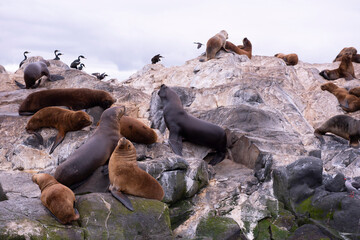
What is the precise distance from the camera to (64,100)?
30.9ft

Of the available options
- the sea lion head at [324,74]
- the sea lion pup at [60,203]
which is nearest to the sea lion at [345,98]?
the sea lion head at [324,74]

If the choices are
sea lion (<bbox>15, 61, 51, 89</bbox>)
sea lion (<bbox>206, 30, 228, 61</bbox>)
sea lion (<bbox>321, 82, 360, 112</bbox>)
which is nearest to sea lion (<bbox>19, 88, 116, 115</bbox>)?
sea lion (<bbox>15, 61, 51, 89</bbox>)

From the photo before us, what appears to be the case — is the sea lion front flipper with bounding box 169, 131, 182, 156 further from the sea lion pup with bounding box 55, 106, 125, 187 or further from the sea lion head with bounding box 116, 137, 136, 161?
the sea lion head with bounding box 116, 137, 136, 161

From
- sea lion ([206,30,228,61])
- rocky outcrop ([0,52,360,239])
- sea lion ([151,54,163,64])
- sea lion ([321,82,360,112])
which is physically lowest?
sea lion ([151,54,163,64])

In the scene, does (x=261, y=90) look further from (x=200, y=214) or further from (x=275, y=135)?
(x=200, y=214)

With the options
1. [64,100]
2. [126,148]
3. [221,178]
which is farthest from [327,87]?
[126,148]

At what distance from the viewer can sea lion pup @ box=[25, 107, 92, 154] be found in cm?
784

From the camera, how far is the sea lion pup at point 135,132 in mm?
7527

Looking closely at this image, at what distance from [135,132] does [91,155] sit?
1.26 metres

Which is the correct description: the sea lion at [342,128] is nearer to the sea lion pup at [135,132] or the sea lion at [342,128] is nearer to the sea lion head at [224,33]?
the sea lion pup at [135,132]

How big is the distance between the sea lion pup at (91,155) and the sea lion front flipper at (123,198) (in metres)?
0.84

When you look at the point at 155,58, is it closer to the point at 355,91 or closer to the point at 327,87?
the point at 327,87

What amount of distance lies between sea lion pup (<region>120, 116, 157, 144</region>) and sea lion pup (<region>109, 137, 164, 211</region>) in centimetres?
151

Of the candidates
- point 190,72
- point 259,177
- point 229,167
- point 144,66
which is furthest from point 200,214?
point 144,66
